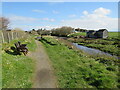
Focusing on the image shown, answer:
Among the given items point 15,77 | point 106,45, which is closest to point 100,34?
point 106,45

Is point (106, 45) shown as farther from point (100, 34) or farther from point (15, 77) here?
point (100, 34)

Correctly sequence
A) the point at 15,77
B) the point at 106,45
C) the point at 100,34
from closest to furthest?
the point at 15,77
the point at 106,45
the point at 100,34

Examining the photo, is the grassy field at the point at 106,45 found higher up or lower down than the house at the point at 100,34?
lower down

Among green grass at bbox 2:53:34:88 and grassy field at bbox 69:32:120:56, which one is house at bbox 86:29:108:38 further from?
green grass at bbox 2:53:34:88

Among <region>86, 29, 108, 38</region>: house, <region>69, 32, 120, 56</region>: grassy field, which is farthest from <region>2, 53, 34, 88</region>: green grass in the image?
<region>86, 29, 108, 38</region>: house

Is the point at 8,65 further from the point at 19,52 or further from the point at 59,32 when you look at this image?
the point at 59,32

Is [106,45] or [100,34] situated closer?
[106,45]

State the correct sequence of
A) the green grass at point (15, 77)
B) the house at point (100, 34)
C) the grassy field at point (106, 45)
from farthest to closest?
the house at point (100, 34), the grassy field at point (106, 45), the green grass at point (15, 77)

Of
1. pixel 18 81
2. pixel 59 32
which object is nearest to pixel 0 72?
pixel 18 81

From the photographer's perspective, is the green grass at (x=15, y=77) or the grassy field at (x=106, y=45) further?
the grassy field at (x=106, y=45)

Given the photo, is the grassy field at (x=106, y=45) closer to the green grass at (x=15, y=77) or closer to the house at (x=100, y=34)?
the green grass at (x=15, y=77)

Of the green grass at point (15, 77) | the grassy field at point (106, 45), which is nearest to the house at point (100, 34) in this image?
the grassy field at point (106, 45)

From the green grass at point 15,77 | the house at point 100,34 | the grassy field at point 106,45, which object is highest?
the house at point 100,34

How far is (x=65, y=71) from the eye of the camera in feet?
31.2
